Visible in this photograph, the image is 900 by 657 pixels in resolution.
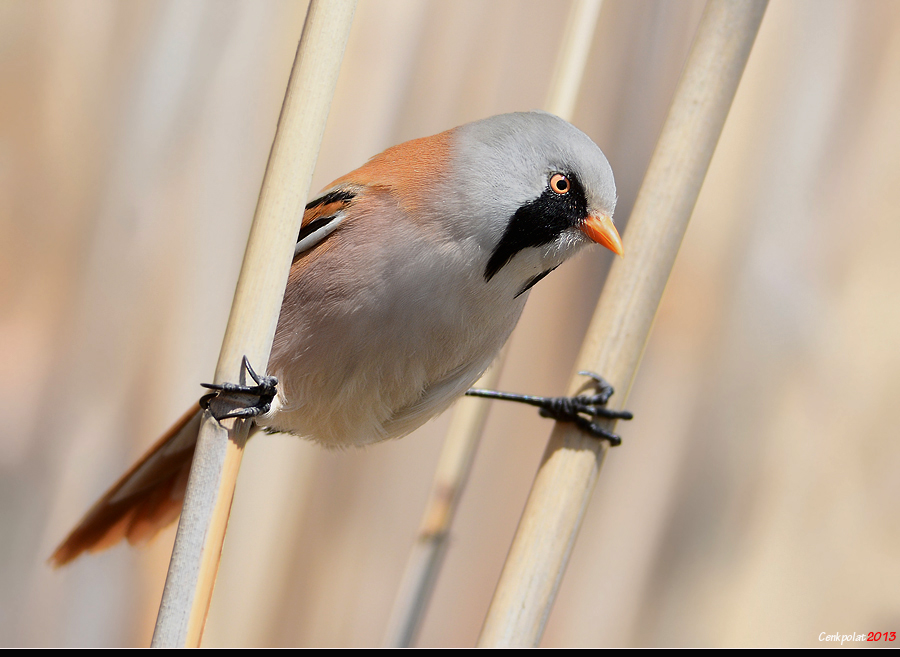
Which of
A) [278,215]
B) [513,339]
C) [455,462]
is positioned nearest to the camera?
[278,215]

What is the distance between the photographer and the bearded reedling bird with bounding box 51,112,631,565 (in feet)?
4.30

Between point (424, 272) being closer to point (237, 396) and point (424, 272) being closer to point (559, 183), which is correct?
point (559, 183)

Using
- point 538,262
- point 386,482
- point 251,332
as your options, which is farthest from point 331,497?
point 251,332

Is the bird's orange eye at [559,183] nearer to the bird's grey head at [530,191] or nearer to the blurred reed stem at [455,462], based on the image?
the bird's grey head at [530,191]

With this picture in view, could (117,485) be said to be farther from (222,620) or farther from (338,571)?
(338,571)

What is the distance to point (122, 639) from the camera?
1.78 m

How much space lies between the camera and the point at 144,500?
158 centimetres

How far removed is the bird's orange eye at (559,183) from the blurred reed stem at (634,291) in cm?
13

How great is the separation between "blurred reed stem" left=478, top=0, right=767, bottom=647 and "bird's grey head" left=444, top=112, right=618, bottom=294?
10 centimetres

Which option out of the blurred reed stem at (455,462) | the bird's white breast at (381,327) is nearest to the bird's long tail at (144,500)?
the bird's white breast at (381,327)

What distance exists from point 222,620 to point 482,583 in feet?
2.23

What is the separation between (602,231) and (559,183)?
0.38 ft

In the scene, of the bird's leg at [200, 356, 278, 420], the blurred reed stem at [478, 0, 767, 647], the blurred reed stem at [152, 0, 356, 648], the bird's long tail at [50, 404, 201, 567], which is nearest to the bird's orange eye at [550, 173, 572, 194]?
the blurred reed stem at [478, 0, 767, 647]

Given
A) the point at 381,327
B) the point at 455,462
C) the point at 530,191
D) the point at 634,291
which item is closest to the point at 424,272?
the point at 381,327
